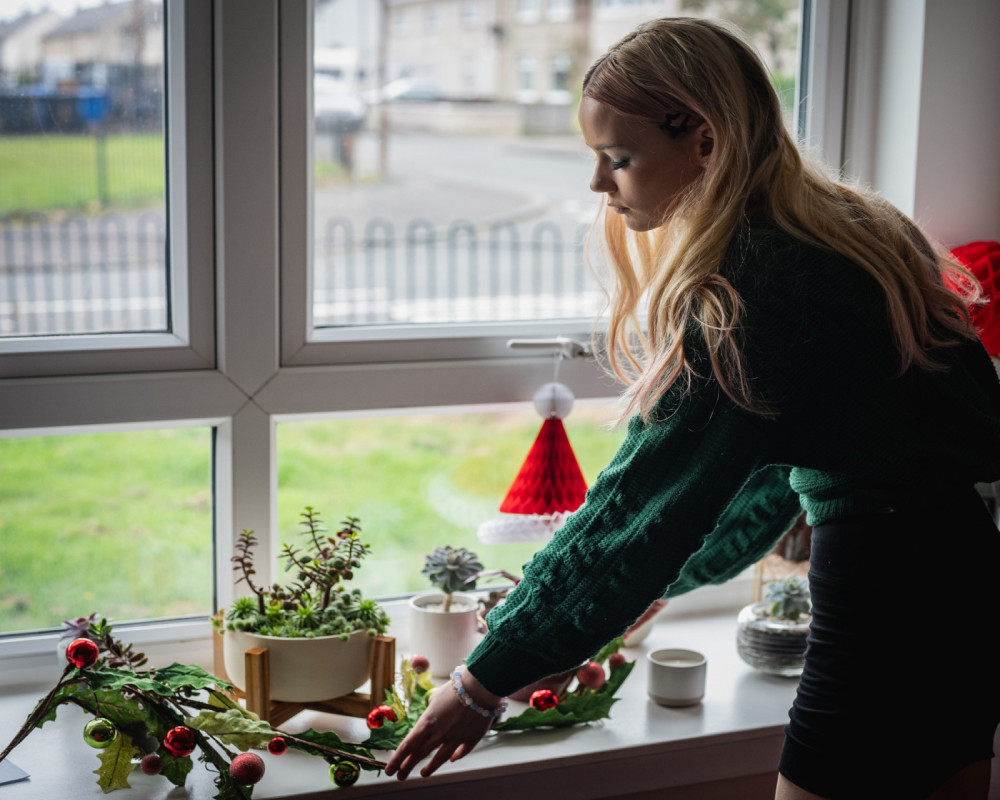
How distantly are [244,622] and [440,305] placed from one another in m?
0.61

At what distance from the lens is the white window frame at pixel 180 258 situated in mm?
1391

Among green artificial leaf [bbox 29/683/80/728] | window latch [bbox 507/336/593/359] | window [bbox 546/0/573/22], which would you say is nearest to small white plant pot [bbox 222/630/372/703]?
green artificial leaf [bbox 29/683/80/728]

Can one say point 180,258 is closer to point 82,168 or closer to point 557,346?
point 82,168

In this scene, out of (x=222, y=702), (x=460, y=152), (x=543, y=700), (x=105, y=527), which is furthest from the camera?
(x=105, y=527)

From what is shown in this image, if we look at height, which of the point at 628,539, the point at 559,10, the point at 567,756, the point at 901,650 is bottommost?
the point at 567,756

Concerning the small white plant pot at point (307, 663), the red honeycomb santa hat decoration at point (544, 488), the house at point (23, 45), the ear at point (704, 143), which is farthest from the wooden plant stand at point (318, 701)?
the house at point (23, 45)

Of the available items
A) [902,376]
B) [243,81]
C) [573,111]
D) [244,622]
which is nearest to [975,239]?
[573,111]

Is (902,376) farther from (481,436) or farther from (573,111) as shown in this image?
(481,436)

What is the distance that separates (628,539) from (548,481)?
49cm

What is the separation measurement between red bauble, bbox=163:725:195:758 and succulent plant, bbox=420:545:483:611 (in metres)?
0.41

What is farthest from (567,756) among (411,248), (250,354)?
(411,248)

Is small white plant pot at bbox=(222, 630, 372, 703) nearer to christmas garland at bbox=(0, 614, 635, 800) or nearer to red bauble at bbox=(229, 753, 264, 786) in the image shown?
christmas garland at bbox=(0, 614, 635, 800)

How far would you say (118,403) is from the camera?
1411 mm

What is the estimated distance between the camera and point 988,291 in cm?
154
